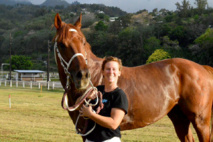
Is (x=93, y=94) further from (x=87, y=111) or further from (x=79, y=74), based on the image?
(x=79, y=74)

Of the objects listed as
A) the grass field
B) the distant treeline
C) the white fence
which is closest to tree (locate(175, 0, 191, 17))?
the distant treeline

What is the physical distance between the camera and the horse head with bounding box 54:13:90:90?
2.86m

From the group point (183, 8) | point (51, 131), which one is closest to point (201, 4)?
point (183, 8)

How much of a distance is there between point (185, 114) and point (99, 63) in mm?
1747

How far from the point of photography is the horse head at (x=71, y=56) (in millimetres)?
2858

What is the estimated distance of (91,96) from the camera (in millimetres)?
2359

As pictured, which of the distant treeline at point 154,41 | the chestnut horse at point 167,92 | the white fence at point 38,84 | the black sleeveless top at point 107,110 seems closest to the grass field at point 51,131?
the chestnut horse at point 167,92

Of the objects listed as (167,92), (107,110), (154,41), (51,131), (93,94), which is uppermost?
(93,94)

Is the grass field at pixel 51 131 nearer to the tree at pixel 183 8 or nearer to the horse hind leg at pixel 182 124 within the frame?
the horse hind leg at pixel 182 124

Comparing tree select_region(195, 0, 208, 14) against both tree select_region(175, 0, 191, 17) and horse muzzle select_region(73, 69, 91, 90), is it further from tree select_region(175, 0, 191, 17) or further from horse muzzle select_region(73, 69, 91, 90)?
horse muzzle select_region(73, 69, 91, 90)

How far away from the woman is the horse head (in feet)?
1.87

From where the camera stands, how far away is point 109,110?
2.28 metres

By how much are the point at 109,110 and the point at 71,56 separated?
3.73 ft

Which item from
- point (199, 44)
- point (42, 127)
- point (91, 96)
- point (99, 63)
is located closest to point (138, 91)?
point (99, 63)
